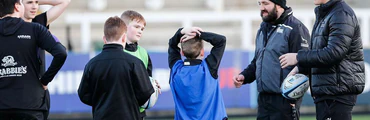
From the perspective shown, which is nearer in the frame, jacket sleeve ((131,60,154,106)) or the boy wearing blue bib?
jacket sleeve ((131,60,154,106))

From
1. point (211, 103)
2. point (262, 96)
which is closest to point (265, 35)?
point (262, 96)

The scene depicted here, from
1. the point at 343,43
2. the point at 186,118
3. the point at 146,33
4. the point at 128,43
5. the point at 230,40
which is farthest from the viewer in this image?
the point at 146,33

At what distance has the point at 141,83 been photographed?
619cm

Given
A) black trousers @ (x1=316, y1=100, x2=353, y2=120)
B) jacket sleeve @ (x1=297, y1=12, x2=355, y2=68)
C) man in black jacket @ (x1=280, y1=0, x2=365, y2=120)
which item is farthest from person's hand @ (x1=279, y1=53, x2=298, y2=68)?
black trousers @ (x1=316, y1=100, x2=353, y2=120)

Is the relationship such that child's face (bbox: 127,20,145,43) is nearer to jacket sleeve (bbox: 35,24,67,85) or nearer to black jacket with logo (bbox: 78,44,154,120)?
black jacket with logo (bbox: 78,44,154,120)

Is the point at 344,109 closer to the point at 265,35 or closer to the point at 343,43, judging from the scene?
the point at 343,43

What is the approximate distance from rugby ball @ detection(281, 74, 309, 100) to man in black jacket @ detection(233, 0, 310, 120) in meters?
0.21

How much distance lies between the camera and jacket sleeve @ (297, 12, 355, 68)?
610 centimetres

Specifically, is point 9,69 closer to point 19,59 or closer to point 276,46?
point 19,59

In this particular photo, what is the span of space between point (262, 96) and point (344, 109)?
109 cm

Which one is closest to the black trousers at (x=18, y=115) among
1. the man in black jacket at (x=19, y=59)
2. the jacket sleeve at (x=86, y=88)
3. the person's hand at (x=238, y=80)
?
the man in black jacket at (x=19, y=59)

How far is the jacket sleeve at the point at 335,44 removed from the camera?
6.10m

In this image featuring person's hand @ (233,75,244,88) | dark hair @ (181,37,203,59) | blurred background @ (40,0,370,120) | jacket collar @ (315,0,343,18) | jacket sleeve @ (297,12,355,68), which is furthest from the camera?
blurred background @ (40,0,370,120)

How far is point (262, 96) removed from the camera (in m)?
7.18
